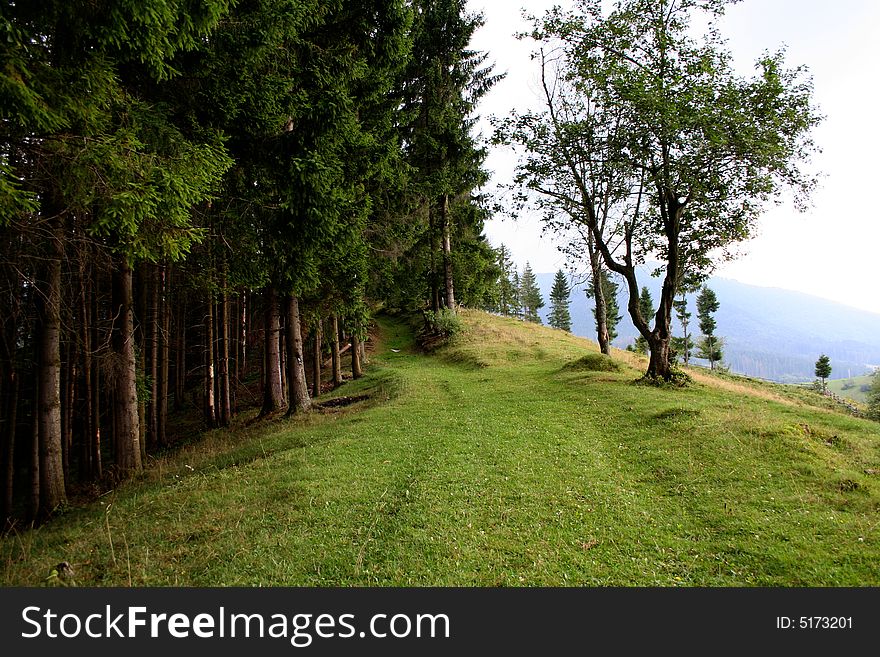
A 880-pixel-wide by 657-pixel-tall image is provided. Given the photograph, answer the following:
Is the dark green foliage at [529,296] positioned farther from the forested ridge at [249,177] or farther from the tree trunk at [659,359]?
the tree trunk at [659,359]

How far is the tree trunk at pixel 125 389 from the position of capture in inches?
396

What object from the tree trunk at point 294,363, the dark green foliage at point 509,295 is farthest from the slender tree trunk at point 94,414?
the dark green foliage at point 509,295

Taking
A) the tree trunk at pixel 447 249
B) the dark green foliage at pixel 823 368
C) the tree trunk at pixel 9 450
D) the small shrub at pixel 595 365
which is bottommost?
the dark green foliage at pixel 823 368

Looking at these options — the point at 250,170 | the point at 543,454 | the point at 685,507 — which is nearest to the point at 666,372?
the point at 543,454

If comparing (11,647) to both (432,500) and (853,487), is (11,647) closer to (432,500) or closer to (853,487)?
(432,500)

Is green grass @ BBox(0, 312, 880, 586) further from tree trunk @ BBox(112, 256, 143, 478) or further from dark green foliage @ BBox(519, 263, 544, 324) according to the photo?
dark green foliage @ BBox(519, 263, 544, 324)

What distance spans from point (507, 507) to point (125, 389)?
956cm

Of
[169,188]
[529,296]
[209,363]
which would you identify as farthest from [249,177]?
[529,296]

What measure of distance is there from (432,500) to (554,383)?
1037 cm

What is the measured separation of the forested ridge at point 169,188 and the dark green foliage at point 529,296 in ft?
184

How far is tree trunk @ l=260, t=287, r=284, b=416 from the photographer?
1427 cm

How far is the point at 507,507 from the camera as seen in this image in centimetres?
648

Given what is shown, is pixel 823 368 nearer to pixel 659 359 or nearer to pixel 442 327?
pixel 442 327

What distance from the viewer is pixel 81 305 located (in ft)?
41.3
